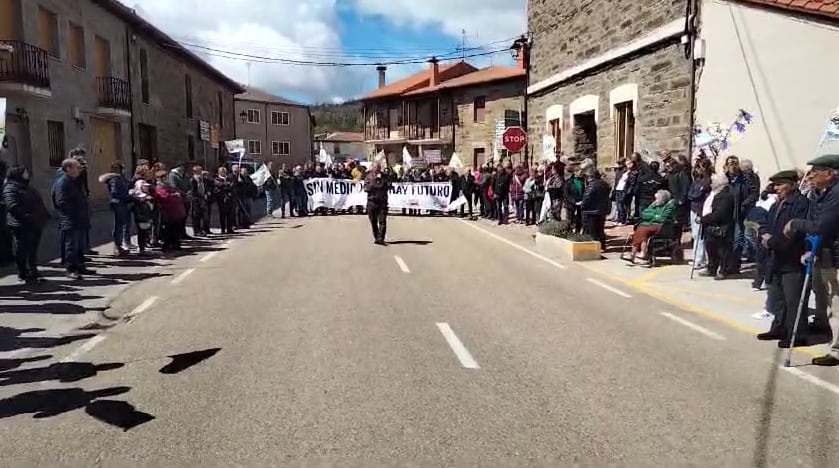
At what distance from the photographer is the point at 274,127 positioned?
2817 inches

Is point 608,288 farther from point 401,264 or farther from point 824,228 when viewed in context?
point 824,228

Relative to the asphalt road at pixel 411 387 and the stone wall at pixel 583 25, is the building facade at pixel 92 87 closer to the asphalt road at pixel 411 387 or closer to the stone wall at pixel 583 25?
the asphalt road at pixel 411 387

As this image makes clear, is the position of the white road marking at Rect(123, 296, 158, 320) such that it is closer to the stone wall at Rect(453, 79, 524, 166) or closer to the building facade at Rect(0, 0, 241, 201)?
the building facade at Rect(0, 0, 241, 201)

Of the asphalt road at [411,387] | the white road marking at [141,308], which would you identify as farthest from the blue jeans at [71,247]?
the white road marking at [141,308]

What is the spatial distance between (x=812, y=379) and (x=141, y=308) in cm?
746

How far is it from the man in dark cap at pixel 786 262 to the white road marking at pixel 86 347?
6.81 metres

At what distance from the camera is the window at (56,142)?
2187 cm

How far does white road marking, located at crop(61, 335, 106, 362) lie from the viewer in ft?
21.5

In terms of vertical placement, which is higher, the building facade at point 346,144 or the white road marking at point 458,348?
the building facade at point 346,144

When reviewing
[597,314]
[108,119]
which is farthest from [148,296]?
[108,119]

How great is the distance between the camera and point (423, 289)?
33.2 feet

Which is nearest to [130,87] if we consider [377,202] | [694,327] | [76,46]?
[76,46]

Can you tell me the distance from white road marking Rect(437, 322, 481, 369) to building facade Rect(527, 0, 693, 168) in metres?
9.55

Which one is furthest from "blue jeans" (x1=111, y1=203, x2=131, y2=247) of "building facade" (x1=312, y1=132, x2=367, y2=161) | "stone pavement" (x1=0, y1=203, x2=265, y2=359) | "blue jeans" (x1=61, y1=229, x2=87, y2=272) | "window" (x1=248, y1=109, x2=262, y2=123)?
"building facade" (x1=312, y1=132, x2=367, y2=161)
